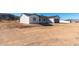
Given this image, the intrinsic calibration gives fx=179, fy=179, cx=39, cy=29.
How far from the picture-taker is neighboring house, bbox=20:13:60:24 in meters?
1.45

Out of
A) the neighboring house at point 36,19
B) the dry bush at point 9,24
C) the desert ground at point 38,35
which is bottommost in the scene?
the desert ground at point 38,35

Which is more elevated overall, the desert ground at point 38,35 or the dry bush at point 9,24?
the dry bush at point 9,24

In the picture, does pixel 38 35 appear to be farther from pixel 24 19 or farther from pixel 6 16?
pixel 6 16

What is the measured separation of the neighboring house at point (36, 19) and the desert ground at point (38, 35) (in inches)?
1.5

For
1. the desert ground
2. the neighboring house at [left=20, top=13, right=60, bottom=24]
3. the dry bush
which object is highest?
the neighboring house at [left=20, top=13, right=60, bottom=24]

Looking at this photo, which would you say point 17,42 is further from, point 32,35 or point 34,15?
point 34,15

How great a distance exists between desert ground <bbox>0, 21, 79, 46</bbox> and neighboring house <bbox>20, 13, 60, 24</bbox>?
38 millimetres

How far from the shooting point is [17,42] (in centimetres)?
142

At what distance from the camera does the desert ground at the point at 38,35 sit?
55.9 inches
